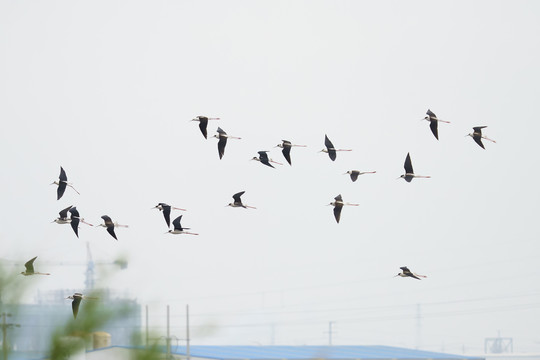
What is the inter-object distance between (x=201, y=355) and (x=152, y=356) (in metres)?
18.6

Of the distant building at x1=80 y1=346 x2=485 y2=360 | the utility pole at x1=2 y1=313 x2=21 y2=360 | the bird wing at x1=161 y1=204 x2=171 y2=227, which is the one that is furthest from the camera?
the distant building at x1=80 y1=346 x2=485 y2=360

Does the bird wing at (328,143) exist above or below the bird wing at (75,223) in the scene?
above

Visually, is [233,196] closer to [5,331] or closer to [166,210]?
[166,210]

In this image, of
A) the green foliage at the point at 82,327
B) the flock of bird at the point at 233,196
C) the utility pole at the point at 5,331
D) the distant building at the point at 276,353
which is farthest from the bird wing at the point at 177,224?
the distant building at the point at 276,353

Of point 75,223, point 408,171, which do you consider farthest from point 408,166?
point 75,223

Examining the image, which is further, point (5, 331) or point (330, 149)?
point (5, 331)

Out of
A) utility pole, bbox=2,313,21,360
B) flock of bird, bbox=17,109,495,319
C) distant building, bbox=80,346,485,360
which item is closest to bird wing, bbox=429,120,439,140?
flock of bird, bbox=17,109,495,319

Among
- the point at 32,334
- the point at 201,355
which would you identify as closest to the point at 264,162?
the point at 201,355

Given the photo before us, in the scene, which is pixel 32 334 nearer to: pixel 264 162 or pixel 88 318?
pixel 88 318

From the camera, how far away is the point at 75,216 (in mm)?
49031

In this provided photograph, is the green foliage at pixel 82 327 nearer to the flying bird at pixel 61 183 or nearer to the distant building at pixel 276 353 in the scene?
the distant building at pixel 276 353

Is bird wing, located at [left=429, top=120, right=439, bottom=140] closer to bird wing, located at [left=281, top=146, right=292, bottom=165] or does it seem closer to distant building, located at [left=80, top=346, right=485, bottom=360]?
bird wing, located at [left=281, top=146, right=292, bottom=165]

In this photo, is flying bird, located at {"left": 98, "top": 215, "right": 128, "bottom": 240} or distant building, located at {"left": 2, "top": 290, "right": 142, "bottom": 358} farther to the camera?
distant building, located at {"left": 2, "top": 290, "right": 142, "bottom": 358}

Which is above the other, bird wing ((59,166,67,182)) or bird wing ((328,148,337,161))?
Result: bird wing ((328,148,337,161))
